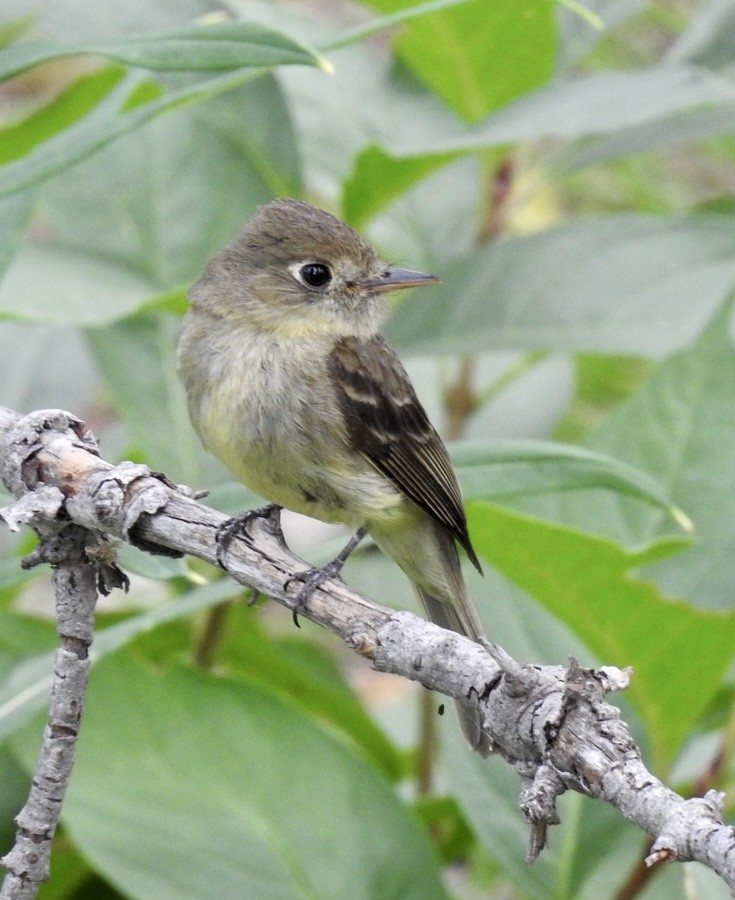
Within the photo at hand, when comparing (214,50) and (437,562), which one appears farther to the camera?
(437,562)

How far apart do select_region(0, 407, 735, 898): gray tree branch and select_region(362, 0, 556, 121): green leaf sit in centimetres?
182

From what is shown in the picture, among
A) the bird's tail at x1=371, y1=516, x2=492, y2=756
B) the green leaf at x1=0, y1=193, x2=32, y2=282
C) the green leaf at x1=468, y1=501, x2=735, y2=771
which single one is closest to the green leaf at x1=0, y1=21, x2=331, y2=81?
the green leaf at x1=0, y1=193, x2=32, y2=282

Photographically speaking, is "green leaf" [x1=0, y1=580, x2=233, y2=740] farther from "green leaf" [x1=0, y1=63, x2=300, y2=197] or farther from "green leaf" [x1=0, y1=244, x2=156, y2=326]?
"green leaf" [x1=0, y1=63, x2=300, y2=197]

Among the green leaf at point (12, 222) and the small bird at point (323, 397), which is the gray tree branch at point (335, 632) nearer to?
the green leaf at point (12, 222)

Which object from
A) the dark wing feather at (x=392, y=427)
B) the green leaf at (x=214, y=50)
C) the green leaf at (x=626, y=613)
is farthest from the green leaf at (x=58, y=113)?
the green leaf at (x=626, y=613)

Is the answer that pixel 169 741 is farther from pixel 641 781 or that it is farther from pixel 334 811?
pixel 641 781

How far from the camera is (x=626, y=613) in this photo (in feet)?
8.97

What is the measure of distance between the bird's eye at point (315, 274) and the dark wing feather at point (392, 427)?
21 centimetres

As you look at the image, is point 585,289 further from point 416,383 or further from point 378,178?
point 416,383

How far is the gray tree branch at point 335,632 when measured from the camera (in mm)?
1514

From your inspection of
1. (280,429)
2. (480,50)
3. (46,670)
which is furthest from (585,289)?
(46,670)

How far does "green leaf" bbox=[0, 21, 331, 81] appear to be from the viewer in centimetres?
242

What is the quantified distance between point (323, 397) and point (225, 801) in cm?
95

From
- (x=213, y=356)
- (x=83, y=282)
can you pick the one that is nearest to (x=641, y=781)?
(x=213, y=356)
